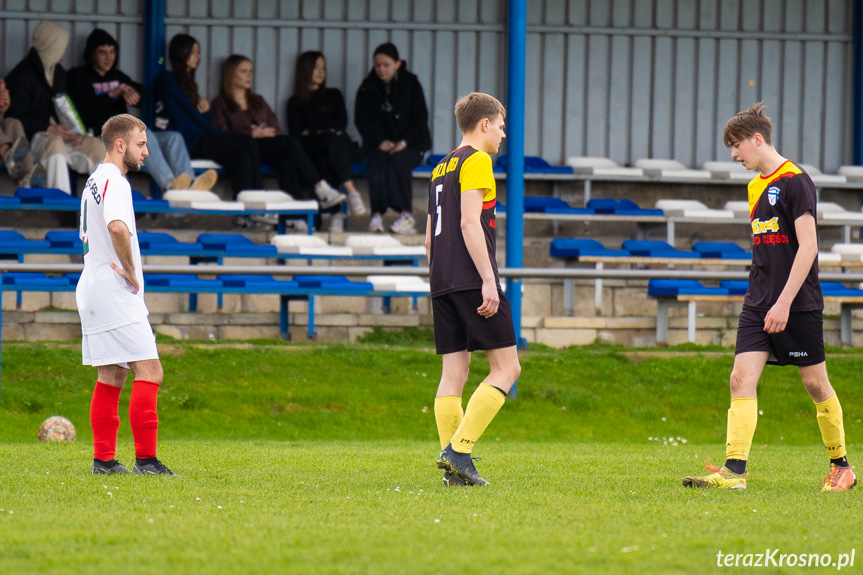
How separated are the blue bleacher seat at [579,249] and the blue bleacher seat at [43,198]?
5334mm

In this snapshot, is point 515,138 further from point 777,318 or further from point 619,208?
point 777,318

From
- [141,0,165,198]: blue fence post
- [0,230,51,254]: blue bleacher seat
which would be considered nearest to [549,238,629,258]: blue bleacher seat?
[0,230,51,254]: blue bleacher seat

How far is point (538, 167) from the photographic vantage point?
52.0 ft

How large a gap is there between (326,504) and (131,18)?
12.6m

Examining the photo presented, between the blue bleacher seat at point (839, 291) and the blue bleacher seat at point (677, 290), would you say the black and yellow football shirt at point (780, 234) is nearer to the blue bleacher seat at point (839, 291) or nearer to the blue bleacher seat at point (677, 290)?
the blue bleacher seat at point (677, 290)

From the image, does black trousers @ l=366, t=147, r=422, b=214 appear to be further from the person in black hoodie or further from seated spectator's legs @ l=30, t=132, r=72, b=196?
seated spectator's legs @ l=30, t=132, r=72, b=196

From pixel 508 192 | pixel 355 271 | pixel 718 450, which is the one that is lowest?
pixel 718 450

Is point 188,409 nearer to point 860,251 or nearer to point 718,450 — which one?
point 718,450

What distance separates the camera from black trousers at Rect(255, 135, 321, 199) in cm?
1397

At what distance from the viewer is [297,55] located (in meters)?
16.1

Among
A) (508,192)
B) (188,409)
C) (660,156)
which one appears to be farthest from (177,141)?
(660,156)

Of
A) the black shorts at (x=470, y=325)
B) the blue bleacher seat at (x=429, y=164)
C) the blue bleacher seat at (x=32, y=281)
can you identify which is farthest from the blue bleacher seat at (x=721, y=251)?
the black shorts at (x=470, y=325)

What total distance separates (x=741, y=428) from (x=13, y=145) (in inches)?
409

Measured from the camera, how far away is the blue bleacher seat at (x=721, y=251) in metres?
13.3
